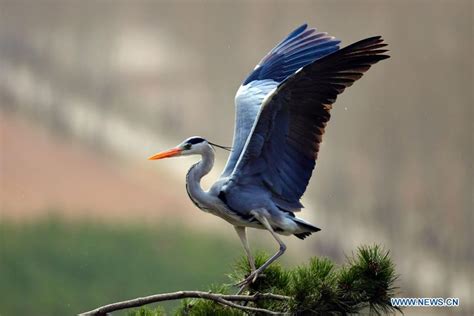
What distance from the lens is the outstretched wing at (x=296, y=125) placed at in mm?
2539

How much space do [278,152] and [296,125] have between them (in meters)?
0.11

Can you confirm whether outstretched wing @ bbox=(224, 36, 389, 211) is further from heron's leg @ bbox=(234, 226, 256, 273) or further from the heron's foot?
the heron's foot

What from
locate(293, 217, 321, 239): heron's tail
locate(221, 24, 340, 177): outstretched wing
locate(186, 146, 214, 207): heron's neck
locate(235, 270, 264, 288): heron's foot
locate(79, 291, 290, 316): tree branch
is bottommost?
locate(79, 291, 290, 316): tree branch

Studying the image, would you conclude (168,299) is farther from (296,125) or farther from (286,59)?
(286,59)

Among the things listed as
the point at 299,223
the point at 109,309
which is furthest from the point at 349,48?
the point at 109,309

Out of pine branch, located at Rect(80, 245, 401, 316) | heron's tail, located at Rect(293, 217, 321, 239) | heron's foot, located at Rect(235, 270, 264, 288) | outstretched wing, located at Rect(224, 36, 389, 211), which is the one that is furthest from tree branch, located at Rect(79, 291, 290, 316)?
outstretched wing, located at Rect(224, 36, 389, 211)

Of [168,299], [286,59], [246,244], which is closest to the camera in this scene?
[168,299]

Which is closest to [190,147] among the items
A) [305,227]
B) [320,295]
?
[305,227]

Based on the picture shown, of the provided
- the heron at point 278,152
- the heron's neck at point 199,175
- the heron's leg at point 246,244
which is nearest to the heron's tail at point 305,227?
the heron at point 278,152

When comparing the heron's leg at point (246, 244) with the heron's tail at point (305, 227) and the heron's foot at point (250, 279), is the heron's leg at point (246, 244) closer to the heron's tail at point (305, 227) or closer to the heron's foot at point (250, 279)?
the heron's foot at point (250, 279)

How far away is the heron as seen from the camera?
2.56 metres

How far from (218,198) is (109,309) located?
64 cm

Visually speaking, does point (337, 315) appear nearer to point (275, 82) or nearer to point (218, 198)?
point (218, 198)

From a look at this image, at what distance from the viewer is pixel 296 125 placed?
266 cm
